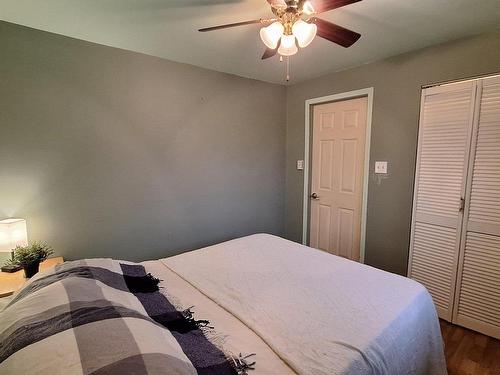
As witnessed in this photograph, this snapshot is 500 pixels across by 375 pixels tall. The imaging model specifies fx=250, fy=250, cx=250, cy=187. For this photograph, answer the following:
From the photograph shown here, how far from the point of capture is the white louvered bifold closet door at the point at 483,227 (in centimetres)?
184

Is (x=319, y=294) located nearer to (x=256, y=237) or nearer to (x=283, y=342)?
(x=283, y=342)

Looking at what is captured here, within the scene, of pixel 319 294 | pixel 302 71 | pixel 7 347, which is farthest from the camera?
pixel 302 71

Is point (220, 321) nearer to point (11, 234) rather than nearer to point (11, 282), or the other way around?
point (11, 282)

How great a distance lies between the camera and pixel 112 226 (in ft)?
7.38

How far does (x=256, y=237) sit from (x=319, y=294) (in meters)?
0.97

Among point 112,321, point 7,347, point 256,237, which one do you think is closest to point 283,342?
point 112,321

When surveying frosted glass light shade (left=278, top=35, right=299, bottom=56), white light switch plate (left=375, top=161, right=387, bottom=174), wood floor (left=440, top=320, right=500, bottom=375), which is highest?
frosted glass light shade (left=278, top=35, right=299, bottom=56)

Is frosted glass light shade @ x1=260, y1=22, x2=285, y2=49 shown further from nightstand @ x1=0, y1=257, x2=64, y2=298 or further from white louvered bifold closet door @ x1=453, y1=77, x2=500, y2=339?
nightstand @ x1=0, y1=257, x2=64, y2=298

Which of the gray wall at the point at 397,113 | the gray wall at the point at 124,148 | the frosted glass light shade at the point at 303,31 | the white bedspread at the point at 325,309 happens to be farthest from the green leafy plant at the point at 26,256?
the gray wall at the point at 397,113

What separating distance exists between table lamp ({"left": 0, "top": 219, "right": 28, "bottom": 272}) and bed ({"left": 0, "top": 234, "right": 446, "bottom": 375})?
0.64 metres

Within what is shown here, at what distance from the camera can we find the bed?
30.0 inches

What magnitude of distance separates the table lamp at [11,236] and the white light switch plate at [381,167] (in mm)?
2976

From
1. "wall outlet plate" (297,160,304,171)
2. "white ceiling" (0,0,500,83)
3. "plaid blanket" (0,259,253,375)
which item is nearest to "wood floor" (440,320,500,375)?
"plaid blanket" (0,259,253,375)

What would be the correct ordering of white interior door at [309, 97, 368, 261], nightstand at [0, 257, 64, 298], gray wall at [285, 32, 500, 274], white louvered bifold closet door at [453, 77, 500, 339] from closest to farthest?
nightstand at [0, 257, 64, 298] → white louvered bifold closet door at [453, 77, 500, 339] → gray wall at [285, 32, 500, 274] → white interior door at [309, 97, 368, 261]
